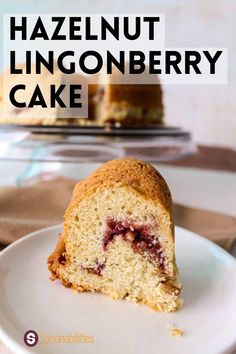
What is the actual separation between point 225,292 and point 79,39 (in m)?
0.41

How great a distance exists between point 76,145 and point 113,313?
1.93 feet

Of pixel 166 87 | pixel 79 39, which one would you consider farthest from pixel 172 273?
pixel 166 87

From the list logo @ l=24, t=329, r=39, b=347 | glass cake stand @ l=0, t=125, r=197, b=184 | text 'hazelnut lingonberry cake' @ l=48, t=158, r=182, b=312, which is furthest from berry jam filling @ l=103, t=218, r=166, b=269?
glass cake stand @ l=0, t=125, r=197, b=184

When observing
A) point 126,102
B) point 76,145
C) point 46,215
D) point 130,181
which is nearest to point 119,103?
point 126,102

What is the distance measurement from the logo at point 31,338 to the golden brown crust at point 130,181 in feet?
0.53

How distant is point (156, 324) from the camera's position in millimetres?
606

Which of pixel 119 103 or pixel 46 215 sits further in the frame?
pixel 119 103

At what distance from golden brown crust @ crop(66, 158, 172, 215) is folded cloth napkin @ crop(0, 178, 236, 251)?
169 mm

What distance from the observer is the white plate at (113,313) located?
21.9 inches

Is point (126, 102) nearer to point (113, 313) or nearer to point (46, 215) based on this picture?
Result: point (46, 215)

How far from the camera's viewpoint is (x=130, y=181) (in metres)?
0.65

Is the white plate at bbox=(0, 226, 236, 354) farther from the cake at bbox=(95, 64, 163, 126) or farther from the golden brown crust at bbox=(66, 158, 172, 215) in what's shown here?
the cake at bbox=(95, 64, 163, 126)

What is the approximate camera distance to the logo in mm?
542

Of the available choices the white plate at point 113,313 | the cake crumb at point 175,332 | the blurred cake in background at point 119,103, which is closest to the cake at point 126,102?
the blurred cake in background at point 119,103
